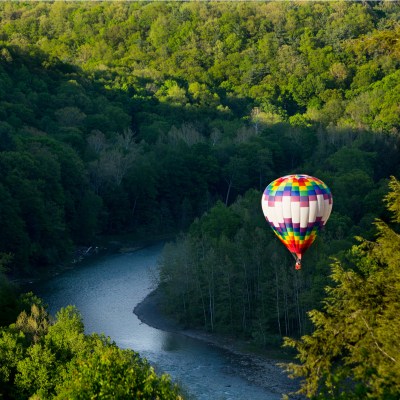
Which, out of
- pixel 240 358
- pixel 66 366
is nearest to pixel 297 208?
pixel 240 358

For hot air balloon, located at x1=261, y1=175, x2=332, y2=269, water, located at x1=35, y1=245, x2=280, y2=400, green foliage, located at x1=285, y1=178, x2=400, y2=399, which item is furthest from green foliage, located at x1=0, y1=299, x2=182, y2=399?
hot air balloon, located at x1=261, y1=175, x2=332, y2=269

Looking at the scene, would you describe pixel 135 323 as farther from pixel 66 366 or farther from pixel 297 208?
pixel 66 366

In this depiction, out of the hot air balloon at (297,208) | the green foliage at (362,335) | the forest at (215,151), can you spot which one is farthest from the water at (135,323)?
the green foliage at (362,335)

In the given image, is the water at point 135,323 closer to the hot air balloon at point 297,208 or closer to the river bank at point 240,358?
the river bank at point 240,358

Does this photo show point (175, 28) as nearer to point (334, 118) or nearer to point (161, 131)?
point (334, 118)

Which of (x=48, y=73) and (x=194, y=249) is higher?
(x=48, y=73)

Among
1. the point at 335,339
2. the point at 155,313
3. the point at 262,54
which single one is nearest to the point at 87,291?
the point at 155,313

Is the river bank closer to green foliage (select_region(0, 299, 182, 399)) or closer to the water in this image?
the water

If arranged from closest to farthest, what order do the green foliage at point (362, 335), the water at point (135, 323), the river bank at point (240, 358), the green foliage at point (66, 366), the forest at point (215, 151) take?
the green foliage at point (362, 335) → the green foliage at point (66, 366) → the forest at point (215, 151) → the water at point (135, 323) → the river bank at point (240, 358)
